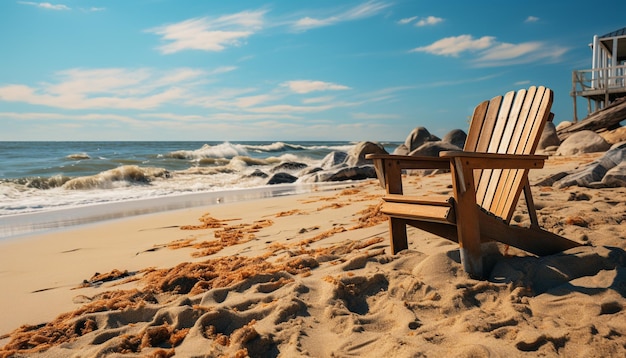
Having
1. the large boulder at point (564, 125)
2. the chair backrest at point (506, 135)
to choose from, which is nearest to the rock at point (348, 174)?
the chair backrest at point (506, 135)

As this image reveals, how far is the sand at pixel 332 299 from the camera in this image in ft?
6.48

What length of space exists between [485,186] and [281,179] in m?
9.14

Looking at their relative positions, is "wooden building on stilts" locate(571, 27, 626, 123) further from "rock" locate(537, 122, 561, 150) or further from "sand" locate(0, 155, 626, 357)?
"sand" locate(0, 155, 626, 357)

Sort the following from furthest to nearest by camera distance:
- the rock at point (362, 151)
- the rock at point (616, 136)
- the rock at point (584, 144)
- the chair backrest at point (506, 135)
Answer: the rock at point (362, 151) → the rock at point (616, 136) → the rock at point (584, 144) → the chair backrest at point (506, 135)

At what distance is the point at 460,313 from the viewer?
7.30 ft

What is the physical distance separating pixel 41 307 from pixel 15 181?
11.9 m

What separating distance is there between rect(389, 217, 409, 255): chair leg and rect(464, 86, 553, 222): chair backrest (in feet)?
2.00

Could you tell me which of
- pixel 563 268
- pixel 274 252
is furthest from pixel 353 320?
pixel 274 252

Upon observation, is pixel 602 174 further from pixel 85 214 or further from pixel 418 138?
pixel 418 138

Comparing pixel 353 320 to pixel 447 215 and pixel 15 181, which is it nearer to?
pixel 447 215

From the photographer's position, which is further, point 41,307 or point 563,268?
point 41,307

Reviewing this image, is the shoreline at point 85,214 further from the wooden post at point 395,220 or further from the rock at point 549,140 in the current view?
the rock at point 549,140

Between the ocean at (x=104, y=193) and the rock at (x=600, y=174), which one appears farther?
the ocean at (x=104, y=193)

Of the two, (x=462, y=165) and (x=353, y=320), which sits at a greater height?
(x=462, y=165)
